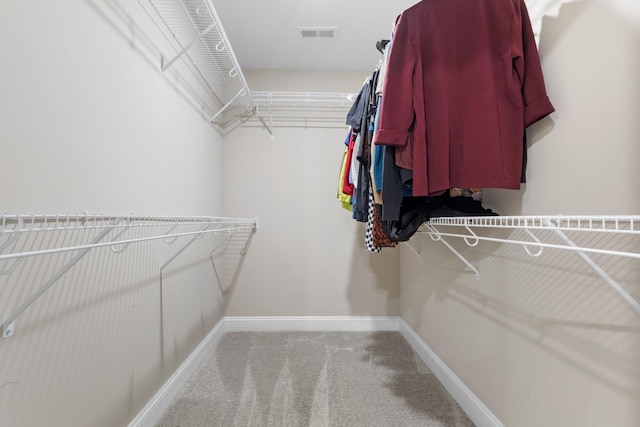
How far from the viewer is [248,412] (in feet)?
4.58

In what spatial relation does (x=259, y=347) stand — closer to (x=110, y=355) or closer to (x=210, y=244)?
(x=210, y=244)

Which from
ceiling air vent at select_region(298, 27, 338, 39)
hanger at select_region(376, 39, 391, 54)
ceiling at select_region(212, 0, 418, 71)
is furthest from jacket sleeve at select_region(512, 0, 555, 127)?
ceiling air vent at select_region(298, 27, 338, 39)

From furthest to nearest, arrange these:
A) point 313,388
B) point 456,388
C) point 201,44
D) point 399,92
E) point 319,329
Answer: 1. point 319,329
2. point 201,44
3. point 313,388
4. point 456,388
5. point 399,92

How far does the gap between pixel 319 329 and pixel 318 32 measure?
7.59 feet

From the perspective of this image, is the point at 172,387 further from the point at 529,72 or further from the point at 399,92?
the point at 529,72

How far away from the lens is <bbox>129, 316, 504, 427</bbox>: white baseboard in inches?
50.6

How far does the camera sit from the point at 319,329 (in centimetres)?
242

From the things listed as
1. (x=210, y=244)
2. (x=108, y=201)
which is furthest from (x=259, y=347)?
(x=108, y=201)

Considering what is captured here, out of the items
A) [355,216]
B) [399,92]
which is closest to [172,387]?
[355,216]

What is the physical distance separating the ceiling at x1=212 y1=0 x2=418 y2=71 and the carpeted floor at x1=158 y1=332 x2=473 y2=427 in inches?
89.2

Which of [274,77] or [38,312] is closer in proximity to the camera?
[38,312]

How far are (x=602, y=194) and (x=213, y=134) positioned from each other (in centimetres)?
222

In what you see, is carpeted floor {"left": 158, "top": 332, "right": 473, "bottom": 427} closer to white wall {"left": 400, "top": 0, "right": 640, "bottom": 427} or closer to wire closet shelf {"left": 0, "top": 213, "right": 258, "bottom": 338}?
white wall {"left": 400, "top": 0, "right": 640, "bottom": 427}

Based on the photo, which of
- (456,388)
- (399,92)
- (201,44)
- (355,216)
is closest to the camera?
(399,92)
